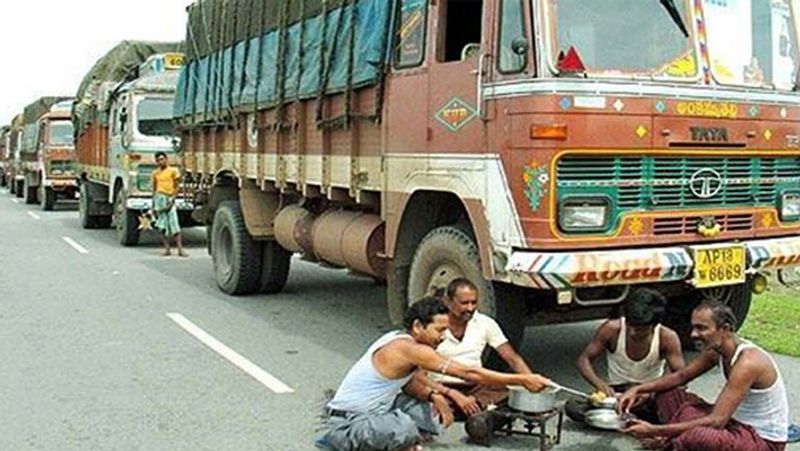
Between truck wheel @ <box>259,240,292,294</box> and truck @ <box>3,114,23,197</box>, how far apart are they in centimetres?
2445

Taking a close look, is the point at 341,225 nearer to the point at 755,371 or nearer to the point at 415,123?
the point at 415,123

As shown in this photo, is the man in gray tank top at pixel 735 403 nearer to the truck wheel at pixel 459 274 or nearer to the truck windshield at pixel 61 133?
the truck wheel at pixel 459 274

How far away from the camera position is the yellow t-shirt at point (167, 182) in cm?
1542

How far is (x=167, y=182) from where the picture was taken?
15.4 meters

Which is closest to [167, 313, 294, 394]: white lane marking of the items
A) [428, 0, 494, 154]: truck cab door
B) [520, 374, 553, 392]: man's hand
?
[428, 0, 494, 154]: truck cab door

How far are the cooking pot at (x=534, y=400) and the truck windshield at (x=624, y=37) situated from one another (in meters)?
1.84

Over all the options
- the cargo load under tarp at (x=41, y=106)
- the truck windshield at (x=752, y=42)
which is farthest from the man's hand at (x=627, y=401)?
the cargo load under tarp at (x=41, y=106)

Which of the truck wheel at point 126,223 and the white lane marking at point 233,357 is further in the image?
the truck wheel at point 126,223

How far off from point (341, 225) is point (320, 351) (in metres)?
1.04

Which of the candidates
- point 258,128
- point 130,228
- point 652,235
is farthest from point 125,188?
point 652,235

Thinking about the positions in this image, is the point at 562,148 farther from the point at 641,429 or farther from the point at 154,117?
the point at 154,117

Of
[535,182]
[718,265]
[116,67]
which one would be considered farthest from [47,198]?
[718,265]

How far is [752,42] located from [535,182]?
79.3 inches

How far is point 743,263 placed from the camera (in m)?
6.48
